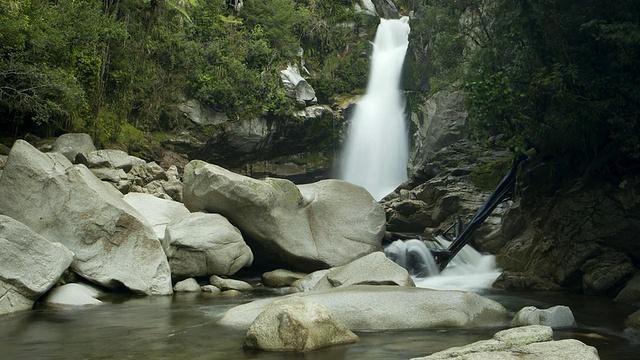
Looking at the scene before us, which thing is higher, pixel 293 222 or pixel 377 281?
pixel 293 222

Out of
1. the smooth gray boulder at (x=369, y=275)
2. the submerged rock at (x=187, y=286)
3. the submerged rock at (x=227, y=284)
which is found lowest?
the submerged rock at (x=187, y=286)

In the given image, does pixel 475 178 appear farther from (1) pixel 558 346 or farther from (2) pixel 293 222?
(1) pixel 558 346

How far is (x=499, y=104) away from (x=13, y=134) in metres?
15.6

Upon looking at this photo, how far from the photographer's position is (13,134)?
20828mm

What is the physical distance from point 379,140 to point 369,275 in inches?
900

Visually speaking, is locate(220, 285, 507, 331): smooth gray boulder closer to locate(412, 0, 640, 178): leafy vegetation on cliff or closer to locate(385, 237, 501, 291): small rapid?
locate(412, 0, 640, 178): leafy vegetation on cliff

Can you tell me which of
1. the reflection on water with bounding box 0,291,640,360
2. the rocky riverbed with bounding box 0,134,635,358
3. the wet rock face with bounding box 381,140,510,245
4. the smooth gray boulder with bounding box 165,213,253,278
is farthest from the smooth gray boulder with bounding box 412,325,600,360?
the wet rock face with bounding box 381,140,510,245

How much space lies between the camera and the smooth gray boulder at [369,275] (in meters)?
12.8

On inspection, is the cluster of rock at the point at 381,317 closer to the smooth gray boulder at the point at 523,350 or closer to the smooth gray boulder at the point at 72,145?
the smooth gray boulder at the point at 523,350

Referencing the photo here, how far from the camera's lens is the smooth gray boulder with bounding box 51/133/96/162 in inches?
817

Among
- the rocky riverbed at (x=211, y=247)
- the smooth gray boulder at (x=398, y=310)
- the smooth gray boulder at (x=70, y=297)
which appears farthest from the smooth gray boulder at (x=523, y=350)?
the smooth gray boulder at (x=70, y=297)

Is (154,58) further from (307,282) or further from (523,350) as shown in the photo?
(523,350)

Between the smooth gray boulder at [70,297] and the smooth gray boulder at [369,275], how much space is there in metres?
4.62

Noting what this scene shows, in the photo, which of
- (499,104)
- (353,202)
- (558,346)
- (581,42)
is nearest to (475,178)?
(353,202)
